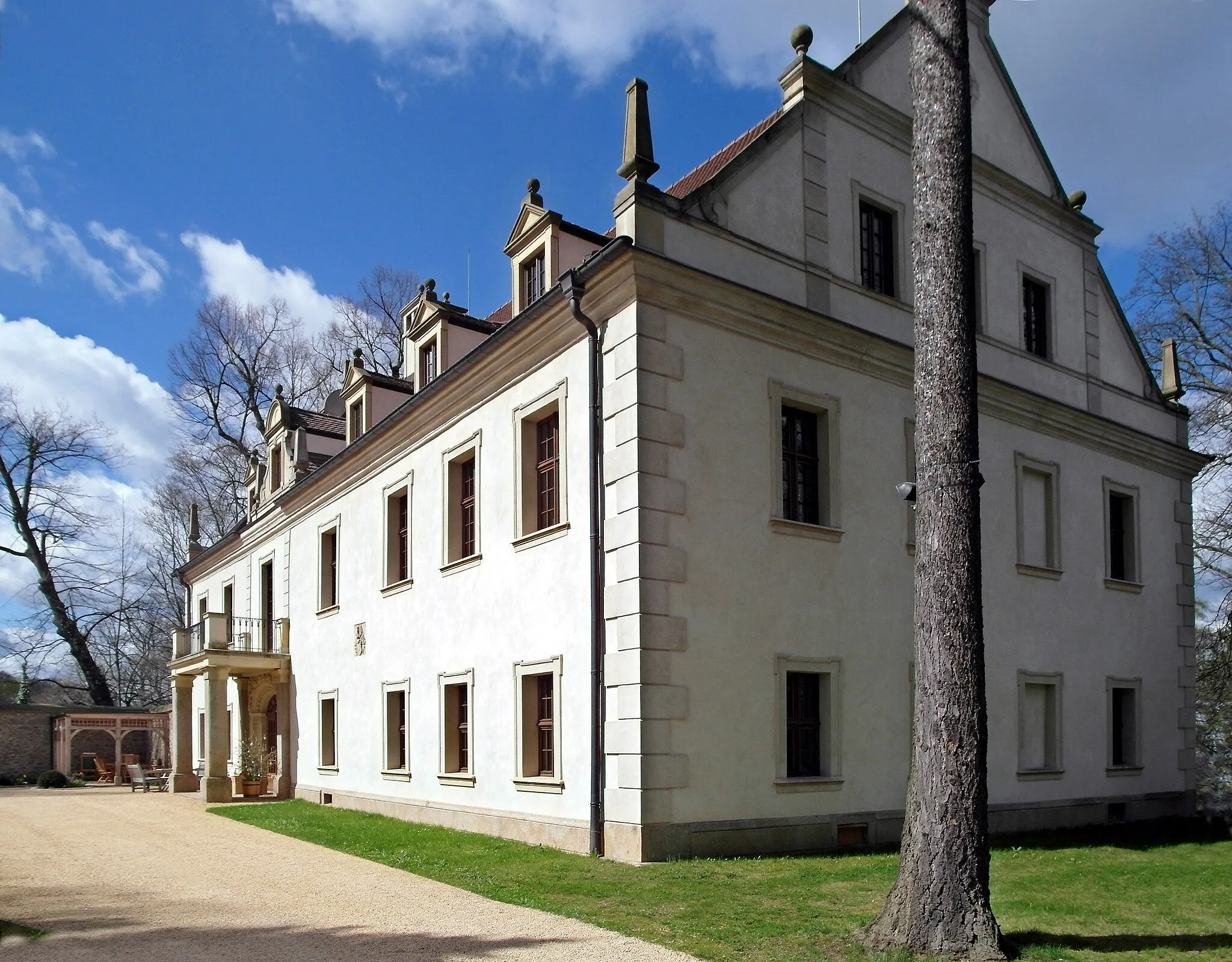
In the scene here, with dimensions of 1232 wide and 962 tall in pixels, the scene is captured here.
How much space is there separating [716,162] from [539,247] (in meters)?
3.68

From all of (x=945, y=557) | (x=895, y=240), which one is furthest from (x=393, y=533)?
(x=945, y=557)

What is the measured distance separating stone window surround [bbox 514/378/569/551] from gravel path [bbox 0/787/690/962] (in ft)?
16.0

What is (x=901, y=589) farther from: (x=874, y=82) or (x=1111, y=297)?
(x=1111, y=297)

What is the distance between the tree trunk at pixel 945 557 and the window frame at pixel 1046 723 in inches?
411

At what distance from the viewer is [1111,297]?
22531 millimetres

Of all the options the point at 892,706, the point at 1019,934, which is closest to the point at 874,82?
the point at 892,706

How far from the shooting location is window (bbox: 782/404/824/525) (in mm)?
15758

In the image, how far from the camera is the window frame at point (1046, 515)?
18.9 metres

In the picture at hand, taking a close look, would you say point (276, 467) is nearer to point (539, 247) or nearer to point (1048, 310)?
point (539, 247)

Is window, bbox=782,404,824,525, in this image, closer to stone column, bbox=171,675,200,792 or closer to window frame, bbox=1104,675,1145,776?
window frame, bbox=1104,675,1145,776

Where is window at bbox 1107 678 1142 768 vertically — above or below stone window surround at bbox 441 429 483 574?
below

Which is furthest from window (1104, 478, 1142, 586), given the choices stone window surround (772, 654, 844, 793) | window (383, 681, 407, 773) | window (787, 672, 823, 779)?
window (383, 681, 407, 773)

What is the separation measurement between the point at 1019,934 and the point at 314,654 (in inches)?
742

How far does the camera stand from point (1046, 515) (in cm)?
1994
